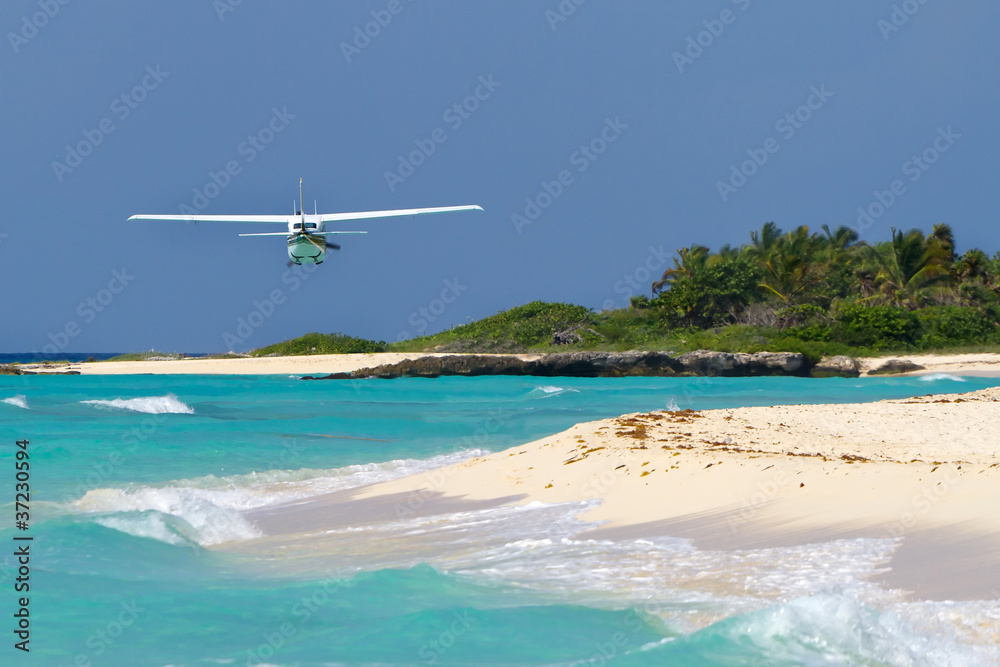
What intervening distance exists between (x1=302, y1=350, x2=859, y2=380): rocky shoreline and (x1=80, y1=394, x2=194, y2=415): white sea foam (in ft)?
47.3

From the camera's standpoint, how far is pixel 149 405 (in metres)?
25.7

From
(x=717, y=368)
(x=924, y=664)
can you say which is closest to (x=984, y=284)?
(x=717, y=368)

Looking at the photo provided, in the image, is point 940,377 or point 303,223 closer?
point 303,223

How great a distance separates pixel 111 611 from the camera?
16.9 ft

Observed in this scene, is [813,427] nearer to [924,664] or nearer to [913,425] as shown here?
[913,425]

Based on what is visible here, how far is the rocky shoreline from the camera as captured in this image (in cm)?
3862

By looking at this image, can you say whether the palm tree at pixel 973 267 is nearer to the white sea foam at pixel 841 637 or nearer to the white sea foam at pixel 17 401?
the white sea foam at pixel 17 401

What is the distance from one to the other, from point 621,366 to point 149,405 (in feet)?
73.8

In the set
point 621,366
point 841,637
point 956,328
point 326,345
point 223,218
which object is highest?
point 223,218

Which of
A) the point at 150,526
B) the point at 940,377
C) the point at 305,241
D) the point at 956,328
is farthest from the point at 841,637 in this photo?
the point at 956,328

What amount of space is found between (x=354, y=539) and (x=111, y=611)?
2.14m

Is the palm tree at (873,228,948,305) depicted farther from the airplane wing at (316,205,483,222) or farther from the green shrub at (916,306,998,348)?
the airplane wing at (316,205,483,222)

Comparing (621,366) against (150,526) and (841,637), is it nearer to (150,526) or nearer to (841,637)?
(150,526)

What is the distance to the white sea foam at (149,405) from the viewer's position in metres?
25.0
